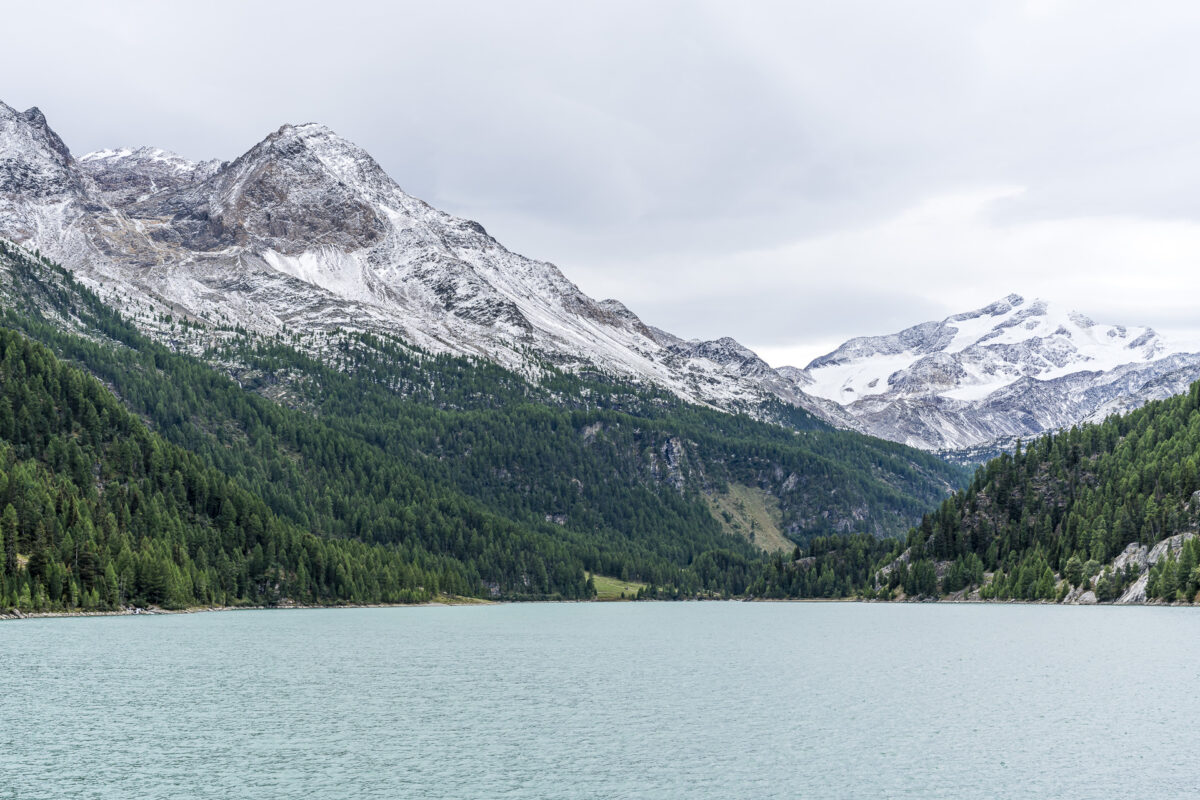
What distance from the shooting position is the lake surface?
5259 centimetres

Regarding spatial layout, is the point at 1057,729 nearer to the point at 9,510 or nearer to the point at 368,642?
the point at 368,642

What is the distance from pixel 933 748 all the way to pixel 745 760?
11.8m

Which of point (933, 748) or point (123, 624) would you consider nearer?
point (933, 748)

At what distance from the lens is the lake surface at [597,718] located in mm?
52594

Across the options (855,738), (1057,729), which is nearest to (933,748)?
(855,738)

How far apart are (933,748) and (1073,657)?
2126 inches

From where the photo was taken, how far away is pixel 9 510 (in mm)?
163750

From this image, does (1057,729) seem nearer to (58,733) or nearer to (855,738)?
(855,738)

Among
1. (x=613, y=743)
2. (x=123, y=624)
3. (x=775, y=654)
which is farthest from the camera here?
(x=123, y=624)

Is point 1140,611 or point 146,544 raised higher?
point 146,544

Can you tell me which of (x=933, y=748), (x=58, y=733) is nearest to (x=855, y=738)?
(x=933, y=748)

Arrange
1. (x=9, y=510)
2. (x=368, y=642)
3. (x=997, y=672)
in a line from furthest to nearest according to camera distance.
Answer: (x=9, y=510) → (x=368, y=642) → (x=997, y=672)

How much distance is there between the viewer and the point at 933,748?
2379 inches

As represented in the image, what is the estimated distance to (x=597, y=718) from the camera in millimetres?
71062
